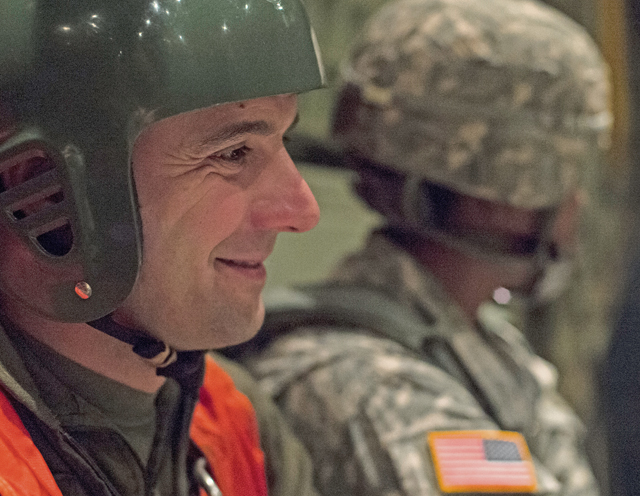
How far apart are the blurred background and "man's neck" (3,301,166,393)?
959mm

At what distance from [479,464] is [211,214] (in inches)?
28.0

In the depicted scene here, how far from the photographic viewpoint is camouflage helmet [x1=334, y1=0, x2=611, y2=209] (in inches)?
62.4

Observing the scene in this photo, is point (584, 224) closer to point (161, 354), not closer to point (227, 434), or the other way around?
point (227, 434)

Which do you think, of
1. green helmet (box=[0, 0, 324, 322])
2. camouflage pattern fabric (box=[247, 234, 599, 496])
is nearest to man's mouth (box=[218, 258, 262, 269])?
green helmet (box=[0, 0, 324, 322])

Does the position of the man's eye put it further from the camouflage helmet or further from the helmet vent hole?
the camouflage helmet

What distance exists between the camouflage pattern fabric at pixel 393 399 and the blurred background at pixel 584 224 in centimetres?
23

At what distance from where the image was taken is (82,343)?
84 cm

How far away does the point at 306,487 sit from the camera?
43.1 inches

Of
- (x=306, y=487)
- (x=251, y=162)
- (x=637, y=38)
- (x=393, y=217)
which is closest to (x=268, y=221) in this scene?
(x=251, y=162)

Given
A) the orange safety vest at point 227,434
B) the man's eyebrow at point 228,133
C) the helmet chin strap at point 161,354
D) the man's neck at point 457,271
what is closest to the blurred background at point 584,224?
the man's neck at point 457,271

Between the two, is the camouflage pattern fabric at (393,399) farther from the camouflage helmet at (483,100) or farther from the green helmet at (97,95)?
the green helmet at (97,95)

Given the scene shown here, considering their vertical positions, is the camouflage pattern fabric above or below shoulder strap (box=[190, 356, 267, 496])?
below

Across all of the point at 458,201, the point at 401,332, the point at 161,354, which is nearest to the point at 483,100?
the point at 458,201

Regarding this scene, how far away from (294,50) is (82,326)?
15.8 inches
